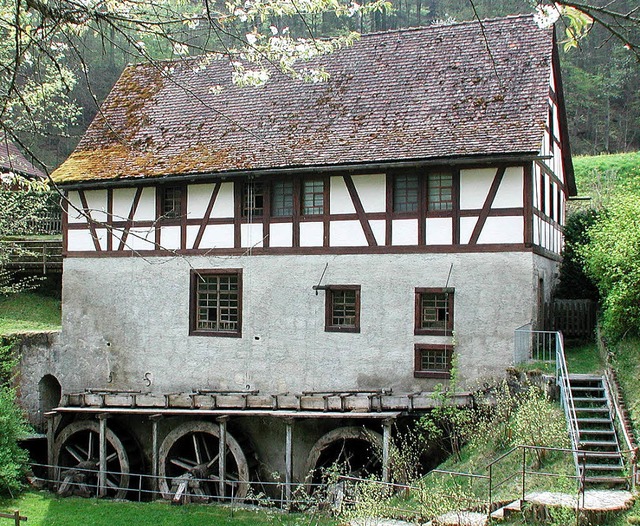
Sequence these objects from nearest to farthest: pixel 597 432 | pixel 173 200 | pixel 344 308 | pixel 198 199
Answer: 1. pixel 597 432
2. pixel 344 308
3. pixel 198 199
4. pixel 173 200

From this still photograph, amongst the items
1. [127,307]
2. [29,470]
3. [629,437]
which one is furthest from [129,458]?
[629,437]

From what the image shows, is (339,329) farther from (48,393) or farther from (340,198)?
(48,393)

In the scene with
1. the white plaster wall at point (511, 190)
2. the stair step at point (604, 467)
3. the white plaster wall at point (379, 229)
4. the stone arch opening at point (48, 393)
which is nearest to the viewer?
the stair step at point (604, 467)

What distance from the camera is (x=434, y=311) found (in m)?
17.0

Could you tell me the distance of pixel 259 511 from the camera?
1602 centimetres

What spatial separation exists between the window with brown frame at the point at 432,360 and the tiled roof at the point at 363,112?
4.12 metres

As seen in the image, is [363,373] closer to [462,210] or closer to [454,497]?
[462,210]

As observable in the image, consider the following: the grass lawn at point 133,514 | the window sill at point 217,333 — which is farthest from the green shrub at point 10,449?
the window sill at point 217,333

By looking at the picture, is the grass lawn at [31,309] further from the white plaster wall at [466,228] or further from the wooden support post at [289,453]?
the white plaster wall at [466,228]

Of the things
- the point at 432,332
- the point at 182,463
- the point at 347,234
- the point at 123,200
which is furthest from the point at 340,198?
the point at 182,463

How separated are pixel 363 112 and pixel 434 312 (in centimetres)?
510

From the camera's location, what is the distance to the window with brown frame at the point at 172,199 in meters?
19.4

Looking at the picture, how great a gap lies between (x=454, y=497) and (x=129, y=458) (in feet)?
32.4

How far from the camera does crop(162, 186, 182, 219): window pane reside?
19.4 meters
